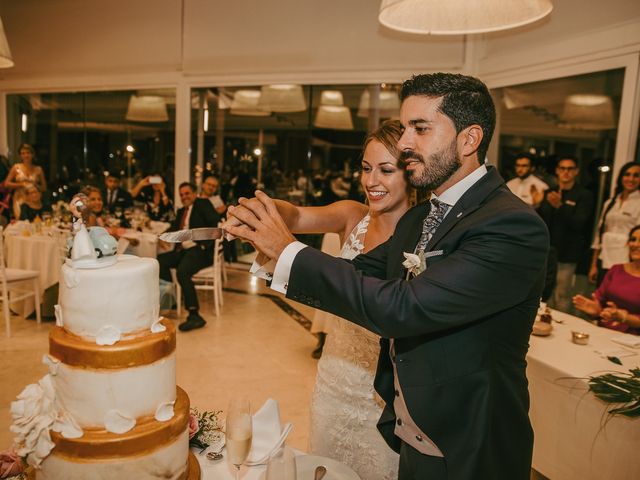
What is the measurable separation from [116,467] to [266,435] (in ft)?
1.55

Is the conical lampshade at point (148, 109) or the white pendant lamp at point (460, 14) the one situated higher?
the conical lampshade at point (148, 109)

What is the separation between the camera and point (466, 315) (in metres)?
1.18

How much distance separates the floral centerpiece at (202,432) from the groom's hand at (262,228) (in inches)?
25.5

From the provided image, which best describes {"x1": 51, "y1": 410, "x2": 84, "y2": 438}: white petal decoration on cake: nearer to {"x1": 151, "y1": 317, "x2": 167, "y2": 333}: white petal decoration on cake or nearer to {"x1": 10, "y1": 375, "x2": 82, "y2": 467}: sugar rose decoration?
{"x1": 10, "y1": 375, "x2": 82, "y2": 467}: sugar rose decoration

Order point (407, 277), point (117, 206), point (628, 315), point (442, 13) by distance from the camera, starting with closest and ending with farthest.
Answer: point (407, 277) → point (442, 13) → point (628, 315) → point (117, 206)

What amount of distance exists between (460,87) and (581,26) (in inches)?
182

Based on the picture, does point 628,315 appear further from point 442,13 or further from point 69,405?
point 69,405

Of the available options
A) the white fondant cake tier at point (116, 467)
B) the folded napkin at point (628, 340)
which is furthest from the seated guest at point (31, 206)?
the folded napkin at point (628, 340)

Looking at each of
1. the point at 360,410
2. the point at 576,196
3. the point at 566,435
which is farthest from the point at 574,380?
the point at 576,196

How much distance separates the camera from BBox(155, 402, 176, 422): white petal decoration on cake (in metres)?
1.20

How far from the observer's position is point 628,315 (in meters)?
3.14

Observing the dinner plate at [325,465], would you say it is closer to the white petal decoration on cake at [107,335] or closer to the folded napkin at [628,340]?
the white petal decoration on cake at [107,335]

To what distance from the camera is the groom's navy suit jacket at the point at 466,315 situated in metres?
1.16

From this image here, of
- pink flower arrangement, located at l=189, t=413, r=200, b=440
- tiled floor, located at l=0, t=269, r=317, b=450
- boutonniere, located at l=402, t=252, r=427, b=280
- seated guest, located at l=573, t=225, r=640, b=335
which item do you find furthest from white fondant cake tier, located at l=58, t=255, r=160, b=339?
seated guest, located at l=573, t=225, r=640, b=335
